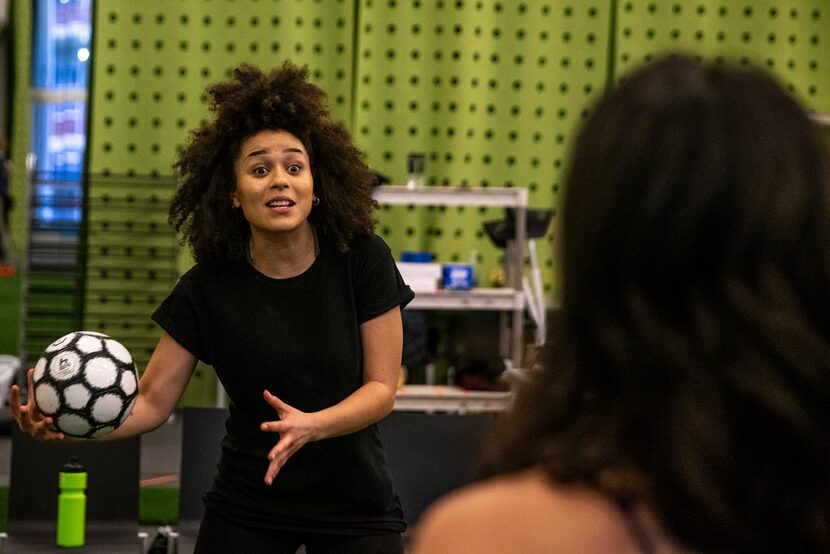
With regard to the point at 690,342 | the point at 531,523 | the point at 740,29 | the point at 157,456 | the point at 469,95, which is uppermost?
the point at 740,29

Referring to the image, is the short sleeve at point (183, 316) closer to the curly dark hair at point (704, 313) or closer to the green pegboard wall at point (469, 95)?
the curly dark hair at point (704, 313)

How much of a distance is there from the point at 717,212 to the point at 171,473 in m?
6.08

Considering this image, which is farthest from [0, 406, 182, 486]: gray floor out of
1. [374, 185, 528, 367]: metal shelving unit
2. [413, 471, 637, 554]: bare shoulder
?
[413, 471, 637, 554]: bare shoulder

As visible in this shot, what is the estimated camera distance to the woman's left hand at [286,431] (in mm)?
2422

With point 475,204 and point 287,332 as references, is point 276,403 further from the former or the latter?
point 475,204

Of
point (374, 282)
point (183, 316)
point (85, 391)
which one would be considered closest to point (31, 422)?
point (85, 391)

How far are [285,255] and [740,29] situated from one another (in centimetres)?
668

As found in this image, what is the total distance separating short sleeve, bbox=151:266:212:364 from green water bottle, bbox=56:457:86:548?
69.4 inches

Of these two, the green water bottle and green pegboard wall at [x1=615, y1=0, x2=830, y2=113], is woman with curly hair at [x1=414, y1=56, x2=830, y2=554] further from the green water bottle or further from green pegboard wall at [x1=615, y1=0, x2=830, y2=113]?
green pegboard wall at [x1=615, y1=0, x2=830, y2=113]

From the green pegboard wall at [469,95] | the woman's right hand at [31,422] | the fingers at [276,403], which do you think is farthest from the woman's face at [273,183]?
the green pegboard wall at [469,95]

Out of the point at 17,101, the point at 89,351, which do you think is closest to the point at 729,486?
the point at 89,351

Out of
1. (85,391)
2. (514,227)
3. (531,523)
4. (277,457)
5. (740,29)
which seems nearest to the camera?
(531,523)

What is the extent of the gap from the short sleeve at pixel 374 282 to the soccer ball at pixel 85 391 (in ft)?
2.26

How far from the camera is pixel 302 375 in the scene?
8.92ft
